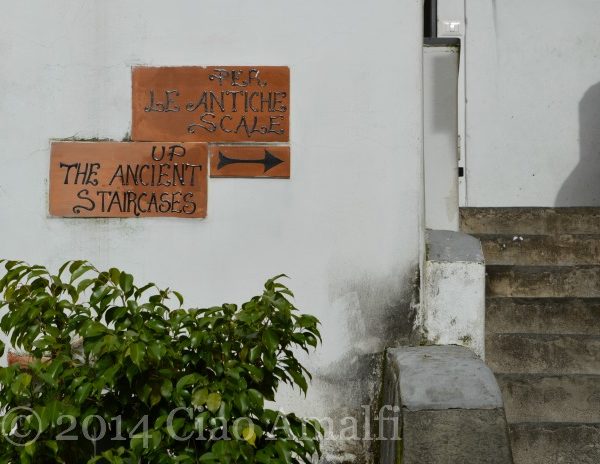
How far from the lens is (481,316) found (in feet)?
15.8

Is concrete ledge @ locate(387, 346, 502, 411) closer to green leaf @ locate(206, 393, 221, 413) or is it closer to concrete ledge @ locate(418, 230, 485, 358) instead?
concrete ledge @ locate(418, 230, 485, 358)

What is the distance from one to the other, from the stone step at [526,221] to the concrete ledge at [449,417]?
7.73 ft

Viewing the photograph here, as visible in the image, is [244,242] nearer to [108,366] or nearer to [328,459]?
[328,459]

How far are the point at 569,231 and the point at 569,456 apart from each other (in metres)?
2.27

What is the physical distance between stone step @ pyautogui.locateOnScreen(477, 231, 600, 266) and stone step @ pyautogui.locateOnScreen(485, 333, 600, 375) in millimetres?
1018

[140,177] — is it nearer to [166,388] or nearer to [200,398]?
[166,388]

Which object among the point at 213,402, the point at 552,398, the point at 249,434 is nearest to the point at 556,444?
the point at 552,398

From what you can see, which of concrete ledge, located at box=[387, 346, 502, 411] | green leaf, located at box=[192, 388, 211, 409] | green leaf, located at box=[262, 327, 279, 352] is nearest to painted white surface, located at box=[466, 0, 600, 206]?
concrete ledge, located at box=[387, 346, 502, 411]

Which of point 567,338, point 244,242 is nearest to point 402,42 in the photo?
point 244,242

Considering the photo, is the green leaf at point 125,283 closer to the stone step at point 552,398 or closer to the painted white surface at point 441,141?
the stone step at point 552,398

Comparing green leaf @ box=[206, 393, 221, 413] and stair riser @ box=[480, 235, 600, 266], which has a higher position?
stair riser @ box=[480, 235, 600, 266]

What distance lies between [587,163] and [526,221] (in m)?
1.66

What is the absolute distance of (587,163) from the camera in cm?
779

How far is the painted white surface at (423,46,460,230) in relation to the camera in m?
5.73
